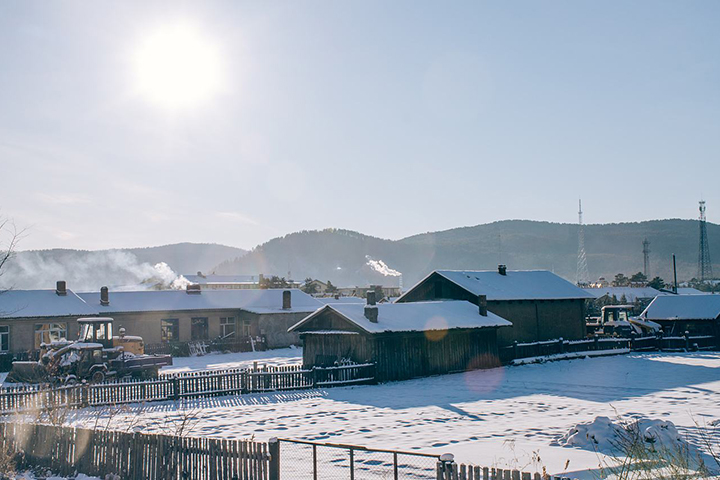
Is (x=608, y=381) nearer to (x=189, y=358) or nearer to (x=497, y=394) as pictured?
(x=497, y=394)

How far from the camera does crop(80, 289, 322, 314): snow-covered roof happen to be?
4891 cm

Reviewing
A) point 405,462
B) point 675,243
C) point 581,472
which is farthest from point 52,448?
point 675,243

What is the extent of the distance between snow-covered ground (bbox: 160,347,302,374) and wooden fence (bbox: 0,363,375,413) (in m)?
8.84

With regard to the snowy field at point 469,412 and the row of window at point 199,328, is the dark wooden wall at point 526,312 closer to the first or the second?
the snowy field at point 469,412

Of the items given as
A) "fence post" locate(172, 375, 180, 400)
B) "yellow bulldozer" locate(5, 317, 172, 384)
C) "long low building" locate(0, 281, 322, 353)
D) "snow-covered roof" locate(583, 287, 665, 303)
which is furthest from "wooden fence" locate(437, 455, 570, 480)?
"snow-covered roof" locate(583, 287, 665, 303)

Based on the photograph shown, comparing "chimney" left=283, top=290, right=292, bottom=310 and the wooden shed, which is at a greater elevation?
"chimney" left=283, top=290, right=292, bottom=310

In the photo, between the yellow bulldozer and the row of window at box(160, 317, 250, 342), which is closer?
the yellow bulldozer

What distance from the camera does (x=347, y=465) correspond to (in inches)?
536

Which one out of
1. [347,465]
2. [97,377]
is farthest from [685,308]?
[347,465]

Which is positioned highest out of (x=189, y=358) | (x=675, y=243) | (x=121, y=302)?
(x=675, y=243)

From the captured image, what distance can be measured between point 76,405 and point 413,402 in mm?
11951

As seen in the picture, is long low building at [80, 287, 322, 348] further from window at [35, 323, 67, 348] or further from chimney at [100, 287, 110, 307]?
window at [35, 323, 67, 348]

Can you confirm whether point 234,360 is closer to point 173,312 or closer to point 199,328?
point 173,312

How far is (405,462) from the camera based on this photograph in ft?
45.9
